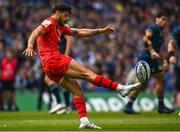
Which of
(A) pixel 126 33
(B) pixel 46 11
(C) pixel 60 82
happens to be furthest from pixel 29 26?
(C) pixel 60 82

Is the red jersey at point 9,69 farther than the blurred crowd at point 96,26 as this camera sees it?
No

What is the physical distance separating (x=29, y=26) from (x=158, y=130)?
16.4 m

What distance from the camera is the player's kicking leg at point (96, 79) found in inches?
478

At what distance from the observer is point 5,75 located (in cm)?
2298

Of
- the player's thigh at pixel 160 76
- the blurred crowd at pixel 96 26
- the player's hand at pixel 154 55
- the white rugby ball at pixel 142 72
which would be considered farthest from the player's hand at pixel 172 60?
the blurred crowd at pixel 96 26

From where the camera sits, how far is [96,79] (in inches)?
479

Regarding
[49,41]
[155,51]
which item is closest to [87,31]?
[49,41]

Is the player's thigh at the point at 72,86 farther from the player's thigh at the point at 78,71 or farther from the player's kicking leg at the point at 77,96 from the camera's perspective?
the player's thigh at the point at 78,71

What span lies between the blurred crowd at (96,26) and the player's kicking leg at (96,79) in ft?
32.9

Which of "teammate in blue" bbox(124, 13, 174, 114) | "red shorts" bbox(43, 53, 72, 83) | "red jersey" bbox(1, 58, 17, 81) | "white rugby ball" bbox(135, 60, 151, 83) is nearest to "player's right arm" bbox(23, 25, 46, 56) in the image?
"red shorts" bbox(43, 53, 72, 83)

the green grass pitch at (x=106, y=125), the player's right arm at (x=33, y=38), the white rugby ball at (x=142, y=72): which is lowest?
the green grass pitch at (x=106, y=125)

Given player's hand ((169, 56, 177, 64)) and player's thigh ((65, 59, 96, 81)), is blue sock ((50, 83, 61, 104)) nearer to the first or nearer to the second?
player's hand ((169, 56, 177, 64))

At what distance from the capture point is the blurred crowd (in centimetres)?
2489

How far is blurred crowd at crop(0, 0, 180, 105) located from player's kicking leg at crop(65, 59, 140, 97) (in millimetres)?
10015
